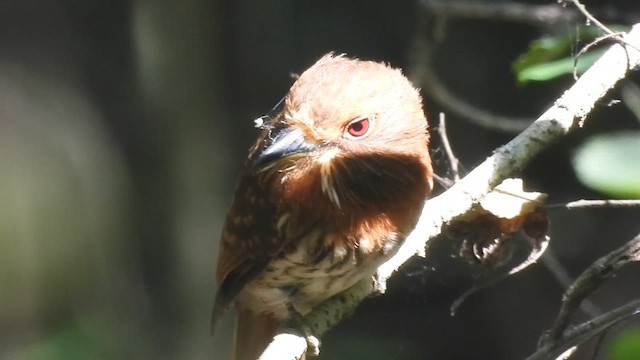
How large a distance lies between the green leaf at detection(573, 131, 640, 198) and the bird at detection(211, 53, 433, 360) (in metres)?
0.40

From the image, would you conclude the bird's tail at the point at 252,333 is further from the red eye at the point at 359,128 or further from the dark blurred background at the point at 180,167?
the dark blurred background at the point at 180,167

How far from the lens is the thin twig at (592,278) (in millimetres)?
1840

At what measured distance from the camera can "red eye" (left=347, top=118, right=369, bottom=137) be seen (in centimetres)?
229

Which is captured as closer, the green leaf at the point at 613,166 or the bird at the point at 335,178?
the green leaf at the point at 613,166

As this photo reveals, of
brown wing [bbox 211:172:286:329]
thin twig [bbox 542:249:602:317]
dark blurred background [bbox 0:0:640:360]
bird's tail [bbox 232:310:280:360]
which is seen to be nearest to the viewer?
brown wing [bbox 211:172:286:329]

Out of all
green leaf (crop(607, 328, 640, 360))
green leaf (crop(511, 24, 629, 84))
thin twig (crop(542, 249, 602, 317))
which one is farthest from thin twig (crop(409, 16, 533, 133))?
green leaf (crop(607, 328, 640, 360))

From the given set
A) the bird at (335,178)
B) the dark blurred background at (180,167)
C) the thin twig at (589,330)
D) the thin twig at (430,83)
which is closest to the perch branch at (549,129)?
the bird at (335,178)

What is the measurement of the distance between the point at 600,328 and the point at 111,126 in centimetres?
351

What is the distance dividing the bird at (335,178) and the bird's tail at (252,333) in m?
0.37

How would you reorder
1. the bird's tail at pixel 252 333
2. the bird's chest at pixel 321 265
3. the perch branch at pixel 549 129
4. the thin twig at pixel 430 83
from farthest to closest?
the thin twig at pixel 430 83, the bird's tail at pixel 252 333, the bird's chest at pixel 321 265, the perch branch at pixel 549 129

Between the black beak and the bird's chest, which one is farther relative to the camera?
the bird's chest

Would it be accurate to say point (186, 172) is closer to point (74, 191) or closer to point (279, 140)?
point (74, 191)

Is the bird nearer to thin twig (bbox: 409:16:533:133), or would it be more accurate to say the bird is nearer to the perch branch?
the perch branch

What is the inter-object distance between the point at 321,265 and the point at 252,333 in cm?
64
